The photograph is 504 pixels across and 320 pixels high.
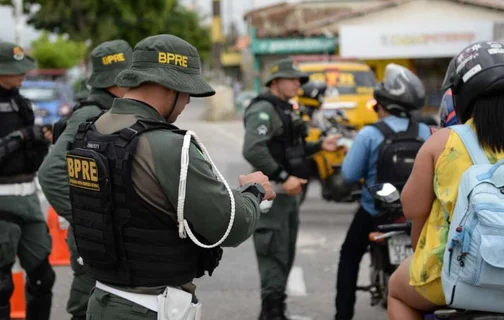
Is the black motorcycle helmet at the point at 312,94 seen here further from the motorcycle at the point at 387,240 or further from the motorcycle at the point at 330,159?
the motorcycle at the point at 387,240

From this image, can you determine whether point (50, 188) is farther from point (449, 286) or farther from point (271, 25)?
point (271, 25)

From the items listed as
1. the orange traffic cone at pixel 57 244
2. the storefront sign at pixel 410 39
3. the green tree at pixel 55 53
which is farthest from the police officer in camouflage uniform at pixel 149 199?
the green tree at pixel 55 53

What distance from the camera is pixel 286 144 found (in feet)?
19.4

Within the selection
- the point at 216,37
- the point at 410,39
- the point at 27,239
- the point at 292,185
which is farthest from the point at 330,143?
the point at 216,37

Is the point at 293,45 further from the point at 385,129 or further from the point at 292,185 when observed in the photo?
the point at 385,129

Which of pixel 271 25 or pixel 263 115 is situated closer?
pixel 263 115

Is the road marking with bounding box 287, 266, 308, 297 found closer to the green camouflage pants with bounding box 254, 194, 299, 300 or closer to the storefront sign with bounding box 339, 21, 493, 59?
the green camouflage pants with bounding box 254, 194, 299, 300

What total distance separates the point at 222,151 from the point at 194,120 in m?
12.6

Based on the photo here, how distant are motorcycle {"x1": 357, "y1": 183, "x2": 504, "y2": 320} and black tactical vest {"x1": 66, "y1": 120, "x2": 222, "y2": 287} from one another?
1410mm

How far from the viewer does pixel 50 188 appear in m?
4.16

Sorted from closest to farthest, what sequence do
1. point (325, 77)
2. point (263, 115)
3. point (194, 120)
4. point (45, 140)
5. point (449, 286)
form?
point (449, 286) < point (45, 140) < point (263, 115) < point (325, 77) < point (194, 120)

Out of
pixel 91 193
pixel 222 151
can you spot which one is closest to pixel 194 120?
pixel 222 151

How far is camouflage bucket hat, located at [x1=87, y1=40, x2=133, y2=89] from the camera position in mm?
4598

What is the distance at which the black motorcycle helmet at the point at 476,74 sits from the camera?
2.93m
